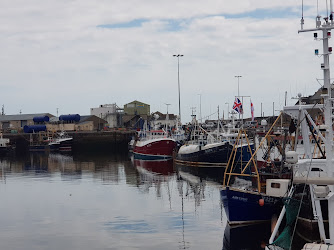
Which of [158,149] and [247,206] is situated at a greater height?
[158,149]

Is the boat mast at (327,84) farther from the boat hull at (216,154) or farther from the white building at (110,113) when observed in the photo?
the white building at (110,113)

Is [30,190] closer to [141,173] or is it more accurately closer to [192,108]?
[141,173]

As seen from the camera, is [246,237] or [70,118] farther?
[70,118]

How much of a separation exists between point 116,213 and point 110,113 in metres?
108

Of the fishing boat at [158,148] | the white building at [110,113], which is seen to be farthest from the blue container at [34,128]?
the fishing boat at [158,148]

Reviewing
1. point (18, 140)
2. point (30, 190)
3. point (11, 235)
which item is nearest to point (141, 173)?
point (30, 190)

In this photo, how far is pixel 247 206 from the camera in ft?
88.6

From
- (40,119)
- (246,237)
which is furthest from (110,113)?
(246,237)

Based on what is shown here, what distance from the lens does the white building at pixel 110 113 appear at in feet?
455

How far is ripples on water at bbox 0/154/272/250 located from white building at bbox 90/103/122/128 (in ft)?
267

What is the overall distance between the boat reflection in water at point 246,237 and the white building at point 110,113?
366 feet

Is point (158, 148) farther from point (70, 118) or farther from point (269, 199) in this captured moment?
point (70, 118)

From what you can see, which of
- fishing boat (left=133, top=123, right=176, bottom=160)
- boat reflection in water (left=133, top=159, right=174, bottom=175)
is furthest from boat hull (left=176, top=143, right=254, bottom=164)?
fishing boat (left=133, top=123, right=176, bottom=160)

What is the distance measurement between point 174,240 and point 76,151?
9125cm
